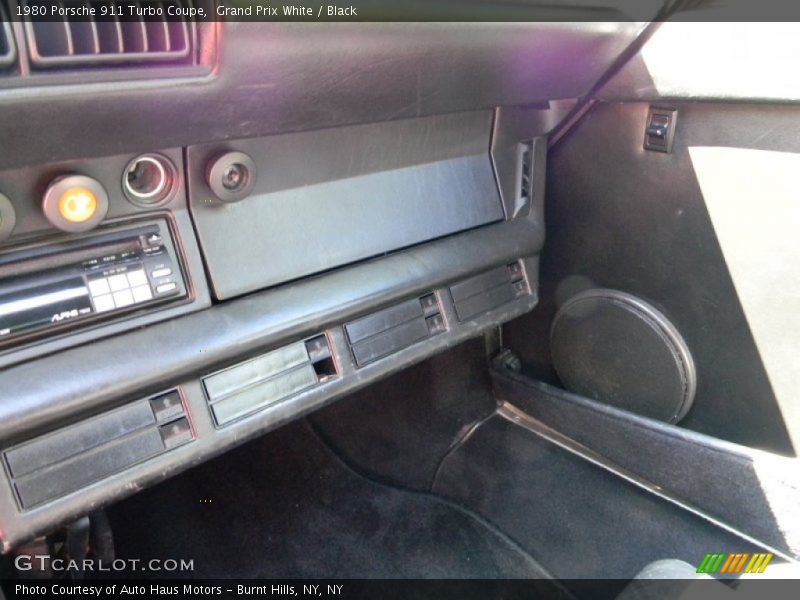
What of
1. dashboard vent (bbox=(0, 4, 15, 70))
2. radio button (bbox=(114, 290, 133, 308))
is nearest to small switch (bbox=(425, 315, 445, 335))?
Answer: radio button (bbox=(114, 290, 133, 308))

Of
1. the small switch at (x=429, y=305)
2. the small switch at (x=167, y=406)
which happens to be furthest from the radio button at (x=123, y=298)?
the small switch at (x=429, y=305)

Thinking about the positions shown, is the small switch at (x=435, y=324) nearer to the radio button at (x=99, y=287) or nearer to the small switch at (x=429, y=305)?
the small switch at (x=429, y=305)

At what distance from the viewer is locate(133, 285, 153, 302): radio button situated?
0.91 metres

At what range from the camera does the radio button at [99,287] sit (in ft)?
2.87

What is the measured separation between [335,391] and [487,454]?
2.21ft

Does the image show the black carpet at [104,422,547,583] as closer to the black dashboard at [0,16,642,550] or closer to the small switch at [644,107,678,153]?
the black dashboard at [0,16,642,550]

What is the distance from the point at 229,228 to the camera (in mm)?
1007

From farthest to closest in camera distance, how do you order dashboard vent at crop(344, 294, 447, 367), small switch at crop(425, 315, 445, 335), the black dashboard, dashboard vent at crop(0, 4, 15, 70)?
1. small switch at crop(425, 315, 445, 335)
2. dashboard vent at crop(344, 294, 447, 367)
3. the black dashboard
4. dashboard vent at crop(0, 4, 15, 70)

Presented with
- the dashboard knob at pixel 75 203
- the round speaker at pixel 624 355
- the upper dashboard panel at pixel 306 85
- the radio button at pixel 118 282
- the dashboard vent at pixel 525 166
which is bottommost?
the round speaker at pixel 624 355

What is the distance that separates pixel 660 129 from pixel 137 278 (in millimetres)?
945

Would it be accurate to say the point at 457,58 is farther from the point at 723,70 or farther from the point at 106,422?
the point at 106,422

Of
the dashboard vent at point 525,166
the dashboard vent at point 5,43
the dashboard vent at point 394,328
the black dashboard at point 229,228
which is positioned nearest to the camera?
the dashboard vent at point 5,43

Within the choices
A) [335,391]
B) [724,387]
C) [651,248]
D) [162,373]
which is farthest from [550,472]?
[162,373]

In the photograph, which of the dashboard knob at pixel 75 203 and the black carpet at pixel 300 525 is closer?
the dashboard knob at pixel 75 203
